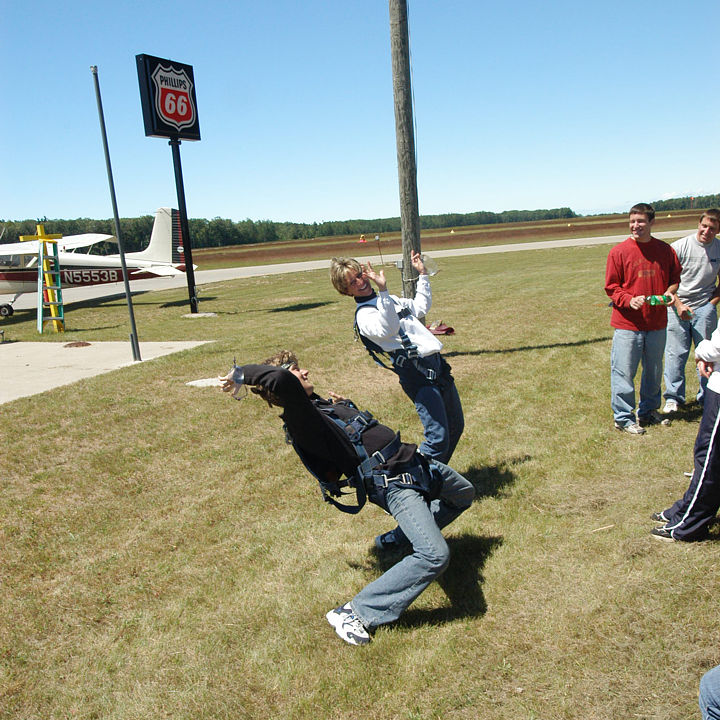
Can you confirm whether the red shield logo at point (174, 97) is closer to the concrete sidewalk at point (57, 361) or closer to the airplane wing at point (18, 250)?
the concrete sidewalk at point (57, 361)

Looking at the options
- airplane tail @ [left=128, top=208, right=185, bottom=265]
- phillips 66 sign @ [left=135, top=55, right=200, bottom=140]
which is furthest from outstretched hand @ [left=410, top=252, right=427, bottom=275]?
airplane tail @ [left=128, top=208, right=185, bottom=265]

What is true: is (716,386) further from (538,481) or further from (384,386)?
(384,386)

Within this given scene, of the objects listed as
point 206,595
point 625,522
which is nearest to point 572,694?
point 625,522

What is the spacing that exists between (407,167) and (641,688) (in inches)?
273

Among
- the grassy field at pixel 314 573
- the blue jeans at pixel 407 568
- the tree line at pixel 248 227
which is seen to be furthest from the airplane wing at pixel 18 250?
the tree line at pixel 248 227

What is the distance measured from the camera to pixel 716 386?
336 centimetres

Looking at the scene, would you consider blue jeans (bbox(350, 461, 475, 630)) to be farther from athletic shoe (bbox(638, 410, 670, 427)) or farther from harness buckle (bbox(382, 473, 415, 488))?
athletic shoe (bbox(638, 410, 670, 427))

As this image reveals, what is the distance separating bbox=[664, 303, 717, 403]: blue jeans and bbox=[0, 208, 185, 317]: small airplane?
17940 millimetres

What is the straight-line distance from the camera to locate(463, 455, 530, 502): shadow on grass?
4.73 metres

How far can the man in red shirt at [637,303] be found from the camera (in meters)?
5.40

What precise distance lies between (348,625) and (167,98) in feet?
54.6

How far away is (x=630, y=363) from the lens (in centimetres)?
561

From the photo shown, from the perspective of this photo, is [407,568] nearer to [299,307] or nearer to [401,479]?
[401,479]

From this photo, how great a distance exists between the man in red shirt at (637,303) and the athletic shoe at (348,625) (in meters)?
3.73
